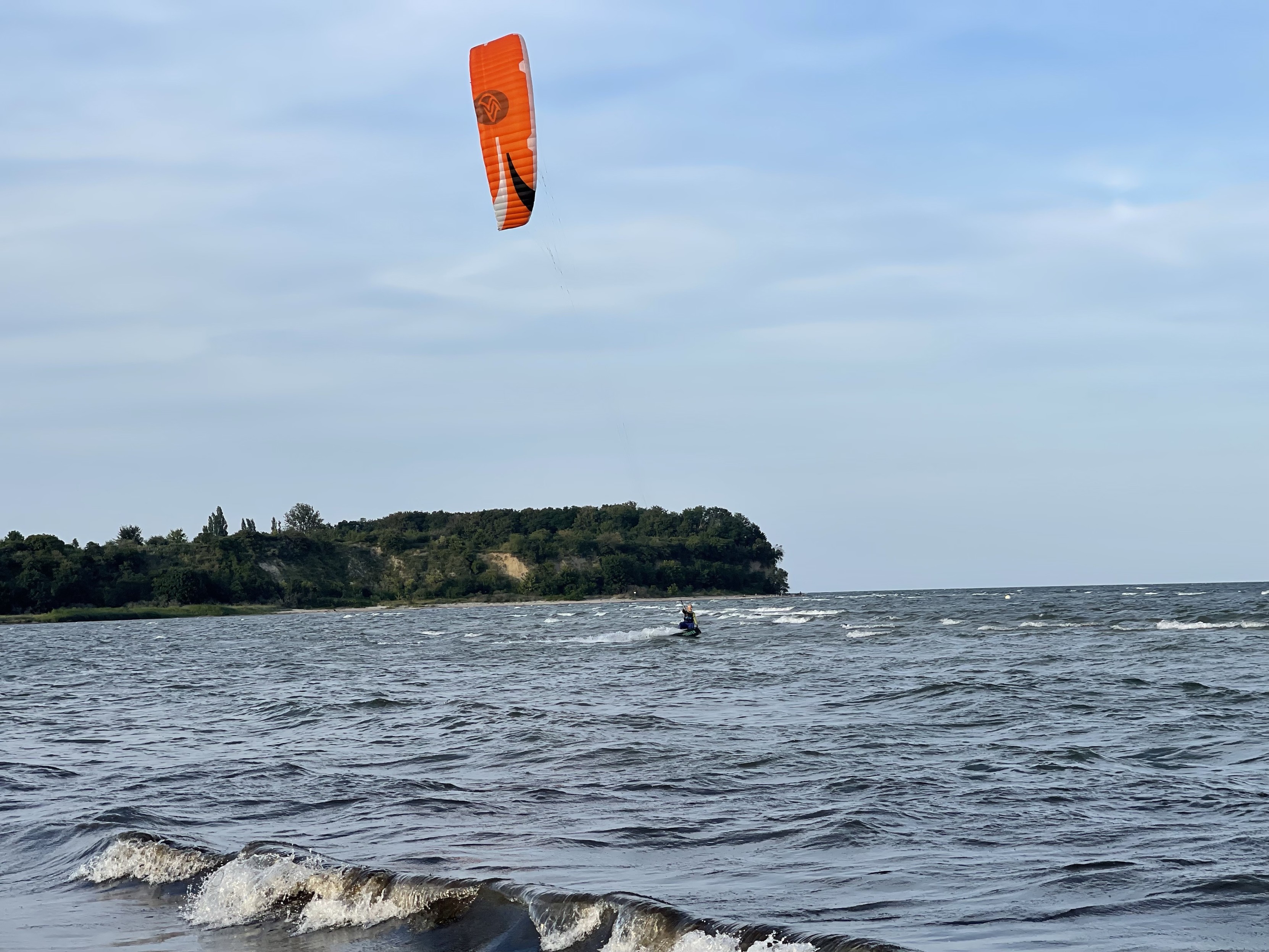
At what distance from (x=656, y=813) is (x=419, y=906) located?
11.4 feet

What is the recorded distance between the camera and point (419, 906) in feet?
29.2

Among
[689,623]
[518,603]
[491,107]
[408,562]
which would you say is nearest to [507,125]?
[491,107]

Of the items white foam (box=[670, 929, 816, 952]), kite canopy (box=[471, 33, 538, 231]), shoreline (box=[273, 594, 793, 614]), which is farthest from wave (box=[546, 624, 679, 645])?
shoreline (box=[273, 594, 793, 614])

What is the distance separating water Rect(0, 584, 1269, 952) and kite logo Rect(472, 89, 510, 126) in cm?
952

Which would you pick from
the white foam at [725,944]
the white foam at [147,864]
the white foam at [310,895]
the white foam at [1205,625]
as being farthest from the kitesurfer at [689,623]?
the white foam at [725,944]

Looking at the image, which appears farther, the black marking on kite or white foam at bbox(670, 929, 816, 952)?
the black marking on kite

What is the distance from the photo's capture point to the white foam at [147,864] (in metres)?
10.1

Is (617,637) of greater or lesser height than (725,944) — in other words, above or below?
below

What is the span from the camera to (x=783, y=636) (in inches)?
1905

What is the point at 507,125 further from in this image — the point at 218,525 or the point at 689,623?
the point at 218,525

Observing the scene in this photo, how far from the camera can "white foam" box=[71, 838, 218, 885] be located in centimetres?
1011

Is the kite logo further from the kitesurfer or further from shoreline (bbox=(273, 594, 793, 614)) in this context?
shoreline (bbox=(273, 594, 793, 614))

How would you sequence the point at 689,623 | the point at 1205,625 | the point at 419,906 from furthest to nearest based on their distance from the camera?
the point at 689,623 → the point at 1205,625 → the point at 419,906

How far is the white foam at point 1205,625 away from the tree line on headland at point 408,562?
344 ft
